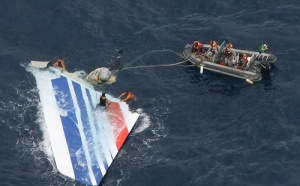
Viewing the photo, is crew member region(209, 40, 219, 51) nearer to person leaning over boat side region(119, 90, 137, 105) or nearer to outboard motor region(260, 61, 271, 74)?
outboard motor region(260, 61, 271, 74)

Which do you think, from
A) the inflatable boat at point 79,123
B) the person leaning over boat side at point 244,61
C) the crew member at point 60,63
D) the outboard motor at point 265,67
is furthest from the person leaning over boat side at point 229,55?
the crew member at point 60,63

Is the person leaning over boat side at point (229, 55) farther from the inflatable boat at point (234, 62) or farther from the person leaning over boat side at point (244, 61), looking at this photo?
the person leaning over boat side at point (244, 61)

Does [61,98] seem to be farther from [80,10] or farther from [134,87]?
[80,10]

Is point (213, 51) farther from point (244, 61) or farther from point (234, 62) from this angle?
point (244, 61)

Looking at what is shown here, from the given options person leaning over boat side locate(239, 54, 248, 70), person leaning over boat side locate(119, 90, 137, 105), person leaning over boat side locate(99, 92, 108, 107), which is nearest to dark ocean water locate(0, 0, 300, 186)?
person leaning over boat side locate(119, 90, 137, 105)

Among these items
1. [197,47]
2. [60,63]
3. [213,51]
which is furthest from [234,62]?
[60,63]

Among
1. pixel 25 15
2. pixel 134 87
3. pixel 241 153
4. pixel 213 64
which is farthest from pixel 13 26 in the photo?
pixel 241 153
